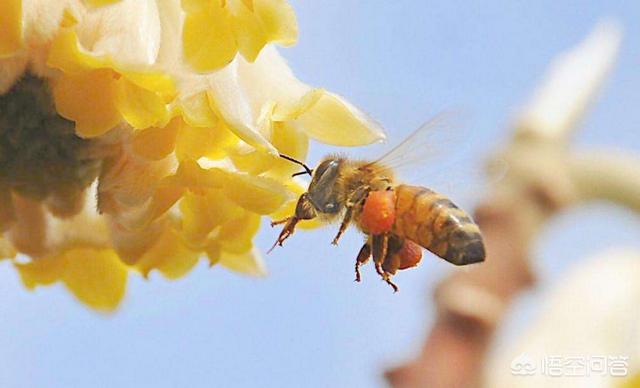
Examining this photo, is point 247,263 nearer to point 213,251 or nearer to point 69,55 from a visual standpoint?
point 213,251

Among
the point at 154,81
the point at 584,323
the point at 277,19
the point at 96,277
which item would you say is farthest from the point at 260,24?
the point at 584,323

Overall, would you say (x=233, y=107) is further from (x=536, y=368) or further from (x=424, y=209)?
(x=536, y=368)

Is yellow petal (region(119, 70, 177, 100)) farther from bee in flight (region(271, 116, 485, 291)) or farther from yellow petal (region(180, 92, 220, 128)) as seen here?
bee in flight (region(271, 116, 485, 291))

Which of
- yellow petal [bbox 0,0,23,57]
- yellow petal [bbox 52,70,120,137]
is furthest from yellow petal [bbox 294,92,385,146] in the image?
yellow petal [bbox 0,0,23,57]

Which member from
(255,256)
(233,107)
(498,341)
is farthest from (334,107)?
(498,341)

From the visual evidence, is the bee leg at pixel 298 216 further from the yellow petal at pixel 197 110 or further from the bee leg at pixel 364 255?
the yellow petal at pixel 197 110

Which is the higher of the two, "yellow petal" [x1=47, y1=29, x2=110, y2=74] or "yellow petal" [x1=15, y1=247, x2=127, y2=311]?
"yellow petal" [x1=47, y1=29, x2=110, y2=74]

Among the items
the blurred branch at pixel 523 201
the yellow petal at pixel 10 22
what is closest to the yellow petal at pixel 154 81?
the yellow petal at pixel 10 22
